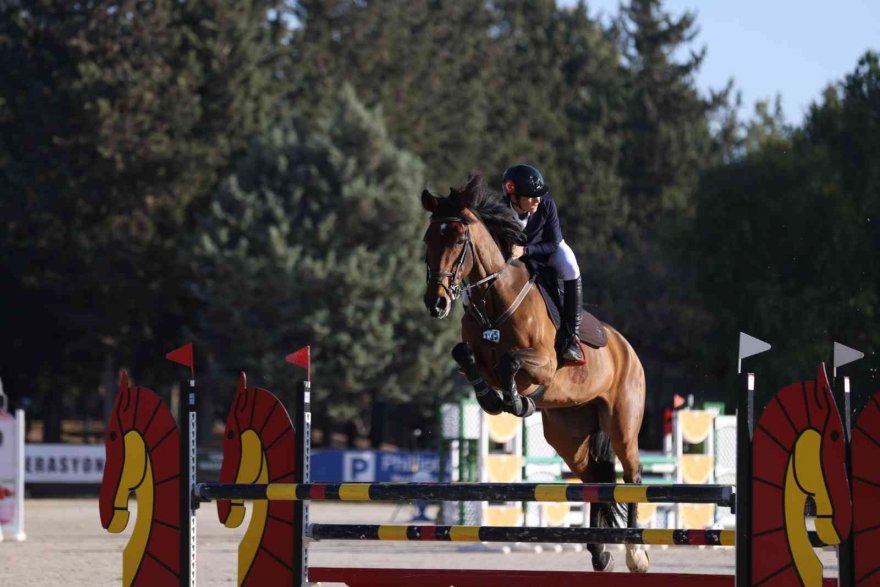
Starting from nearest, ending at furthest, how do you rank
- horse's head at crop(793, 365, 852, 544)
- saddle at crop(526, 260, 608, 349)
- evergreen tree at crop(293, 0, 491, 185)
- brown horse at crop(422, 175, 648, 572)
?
horse's head at crop(793, 365, 852, 544) < brown horse at crop(422, 175, 648, 572) < saddle at crop(526, 260, 608, 349) < evergreen tree at crop(293, 0, 491, 185)

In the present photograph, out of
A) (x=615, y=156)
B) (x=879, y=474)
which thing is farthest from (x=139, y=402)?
(x=615, y=156)

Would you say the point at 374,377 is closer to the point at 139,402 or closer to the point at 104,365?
the point at 104,365

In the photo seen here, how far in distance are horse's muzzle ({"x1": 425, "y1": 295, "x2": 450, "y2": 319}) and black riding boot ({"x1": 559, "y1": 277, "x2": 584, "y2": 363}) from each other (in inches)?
43.5

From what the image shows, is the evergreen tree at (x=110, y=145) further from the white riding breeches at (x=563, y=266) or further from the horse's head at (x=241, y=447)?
the horse's head at (x=241, y=447)

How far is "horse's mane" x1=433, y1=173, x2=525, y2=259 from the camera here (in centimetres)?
765

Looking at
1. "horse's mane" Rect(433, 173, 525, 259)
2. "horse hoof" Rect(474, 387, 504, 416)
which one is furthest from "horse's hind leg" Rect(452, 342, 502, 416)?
"horse's mane" Rect(433, 173, 525, 259)

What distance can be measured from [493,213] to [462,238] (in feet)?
1.86

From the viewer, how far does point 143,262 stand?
112 feet

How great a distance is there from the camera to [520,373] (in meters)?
7.42

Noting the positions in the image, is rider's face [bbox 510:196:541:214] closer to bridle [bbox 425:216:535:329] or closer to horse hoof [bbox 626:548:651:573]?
bridle [bbox 425:216:535:329]

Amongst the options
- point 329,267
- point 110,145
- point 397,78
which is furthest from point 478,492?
point 397,78

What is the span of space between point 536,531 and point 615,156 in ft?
144

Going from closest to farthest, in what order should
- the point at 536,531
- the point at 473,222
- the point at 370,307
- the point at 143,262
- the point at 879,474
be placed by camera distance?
1. the point at 879,474
2. the point at 536,531
3. the point at 473,222
4. the point at 370,307
5. the point at 143,262

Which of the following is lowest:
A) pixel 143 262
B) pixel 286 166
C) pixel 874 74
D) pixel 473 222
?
pixel 473 222
